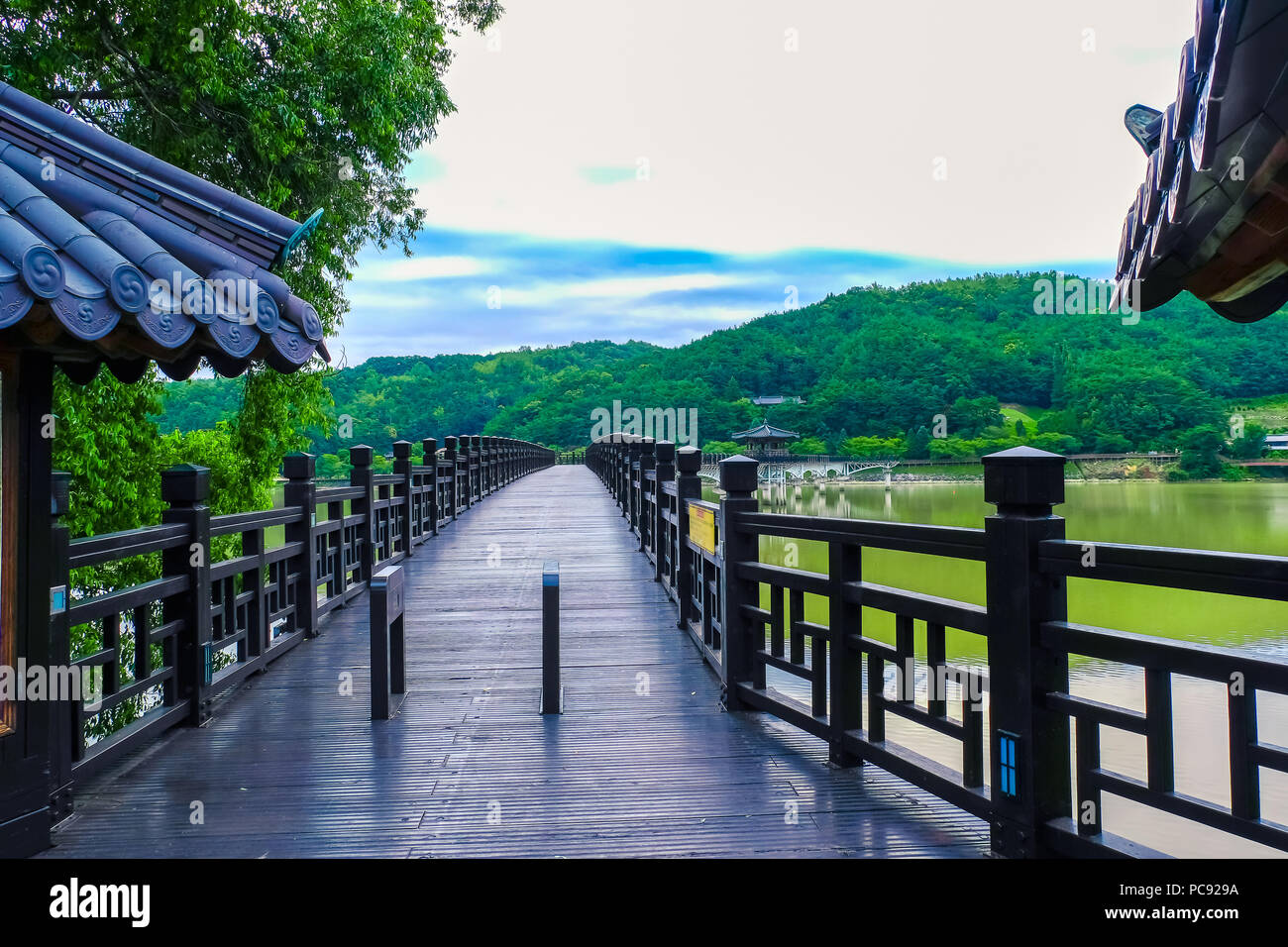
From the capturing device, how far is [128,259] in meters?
2.69

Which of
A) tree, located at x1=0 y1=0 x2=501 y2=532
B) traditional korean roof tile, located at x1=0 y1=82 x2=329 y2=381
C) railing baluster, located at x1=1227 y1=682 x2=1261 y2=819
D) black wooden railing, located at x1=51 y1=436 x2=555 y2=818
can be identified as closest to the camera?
railing baluster, located at x1=1227 y1=682 x2=1261 y2=819

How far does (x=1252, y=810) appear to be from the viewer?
2080 mm

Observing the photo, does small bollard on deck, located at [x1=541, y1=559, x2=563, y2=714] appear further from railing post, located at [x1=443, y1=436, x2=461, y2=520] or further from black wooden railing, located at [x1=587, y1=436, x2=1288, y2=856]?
railing post, located at [x1=443, y1=436, x2=461, y2=520]

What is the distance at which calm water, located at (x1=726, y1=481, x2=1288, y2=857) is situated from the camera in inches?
308

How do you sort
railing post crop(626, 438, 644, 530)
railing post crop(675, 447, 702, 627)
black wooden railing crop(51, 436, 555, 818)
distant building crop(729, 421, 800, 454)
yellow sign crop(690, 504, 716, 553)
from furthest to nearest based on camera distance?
1. distant building crop(729, 421, 800, 454)
2. railing post crop(626, 438, 644, 530)
3. railing post crop(675, 447, 702, 627)
4. yellow sign crop(690, 504, 716, 553)
5. black wooden railing crop(51, 436, 555, 818)

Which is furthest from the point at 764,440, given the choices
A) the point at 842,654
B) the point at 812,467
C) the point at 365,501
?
the point at 842,654

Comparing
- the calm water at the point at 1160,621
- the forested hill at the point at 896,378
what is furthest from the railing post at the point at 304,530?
the forested hill at the point at 896,378

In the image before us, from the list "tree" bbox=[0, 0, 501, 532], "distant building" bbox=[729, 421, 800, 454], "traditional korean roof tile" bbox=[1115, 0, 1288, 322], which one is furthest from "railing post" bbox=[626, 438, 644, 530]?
"distant building" bbox=[729, 421, 800, 454]

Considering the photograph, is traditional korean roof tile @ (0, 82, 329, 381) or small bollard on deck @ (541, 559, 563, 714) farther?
small bollard on deck @ (541, 559, 563, 714)

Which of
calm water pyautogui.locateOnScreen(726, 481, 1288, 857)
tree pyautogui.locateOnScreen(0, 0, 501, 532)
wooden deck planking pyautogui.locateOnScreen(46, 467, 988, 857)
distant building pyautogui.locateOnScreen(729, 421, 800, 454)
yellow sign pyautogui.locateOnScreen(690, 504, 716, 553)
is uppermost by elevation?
tree pyautogui.locateOnScreen(0, 0, 501, 532)

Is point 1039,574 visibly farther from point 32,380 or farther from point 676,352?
point 676,352

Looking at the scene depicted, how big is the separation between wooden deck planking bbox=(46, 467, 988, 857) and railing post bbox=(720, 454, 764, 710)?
255 millimetres
